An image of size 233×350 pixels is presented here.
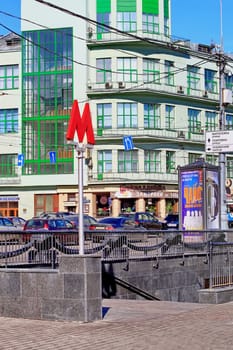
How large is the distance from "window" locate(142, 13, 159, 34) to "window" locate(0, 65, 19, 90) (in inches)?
553

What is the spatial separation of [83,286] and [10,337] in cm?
176

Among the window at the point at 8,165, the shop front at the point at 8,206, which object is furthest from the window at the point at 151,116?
the shop front at the point at 8,206

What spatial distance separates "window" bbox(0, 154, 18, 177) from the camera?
225ft

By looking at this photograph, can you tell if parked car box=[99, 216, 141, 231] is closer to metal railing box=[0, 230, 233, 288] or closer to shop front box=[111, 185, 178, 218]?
metal railing box=[0, 230, 233, 288]

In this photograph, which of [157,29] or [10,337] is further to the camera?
[157,29]

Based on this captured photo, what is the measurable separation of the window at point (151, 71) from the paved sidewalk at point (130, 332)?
179ft

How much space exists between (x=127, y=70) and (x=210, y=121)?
1242 cm

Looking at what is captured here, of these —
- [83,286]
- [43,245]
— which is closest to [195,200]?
[43,245]

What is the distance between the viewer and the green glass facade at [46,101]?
218ft

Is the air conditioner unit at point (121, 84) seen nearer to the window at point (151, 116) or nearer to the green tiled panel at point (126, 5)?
the window at point (151, 116)

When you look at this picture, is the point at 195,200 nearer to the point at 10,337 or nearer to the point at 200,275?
the point at 200,275

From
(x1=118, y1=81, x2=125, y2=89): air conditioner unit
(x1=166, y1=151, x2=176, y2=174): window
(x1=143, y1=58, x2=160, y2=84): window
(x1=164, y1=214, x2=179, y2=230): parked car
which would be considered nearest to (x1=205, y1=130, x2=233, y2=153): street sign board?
(x1=164, y1=214, x2=179, y2=230): parked car

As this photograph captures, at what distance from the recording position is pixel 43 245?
17.1m

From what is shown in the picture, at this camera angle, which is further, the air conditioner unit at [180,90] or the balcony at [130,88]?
the air conditioner unit at [180,90]
